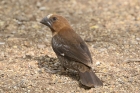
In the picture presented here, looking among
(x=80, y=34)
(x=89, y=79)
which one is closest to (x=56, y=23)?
(x=89, y=79)

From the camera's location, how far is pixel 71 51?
671 centimetres

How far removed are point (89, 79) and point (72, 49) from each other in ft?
2.25

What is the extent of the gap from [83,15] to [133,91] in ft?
14.8

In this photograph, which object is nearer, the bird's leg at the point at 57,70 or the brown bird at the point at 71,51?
the brown bird at the point at 71,51

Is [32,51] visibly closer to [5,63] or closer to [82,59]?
[5,63]

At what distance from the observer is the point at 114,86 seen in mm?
6535

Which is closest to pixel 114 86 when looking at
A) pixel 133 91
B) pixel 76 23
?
pixel 133 91

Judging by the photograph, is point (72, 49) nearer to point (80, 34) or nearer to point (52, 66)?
point (52, 66)

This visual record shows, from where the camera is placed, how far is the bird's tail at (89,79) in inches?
248

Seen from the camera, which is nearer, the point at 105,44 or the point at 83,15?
the point at 105,44

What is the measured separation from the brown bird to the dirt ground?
0.20 meters

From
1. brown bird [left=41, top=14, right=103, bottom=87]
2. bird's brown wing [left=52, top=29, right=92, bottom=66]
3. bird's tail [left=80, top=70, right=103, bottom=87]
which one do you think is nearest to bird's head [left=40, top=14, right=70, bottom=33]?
brown bird [left=41, top=14, right=103, bottom=87]

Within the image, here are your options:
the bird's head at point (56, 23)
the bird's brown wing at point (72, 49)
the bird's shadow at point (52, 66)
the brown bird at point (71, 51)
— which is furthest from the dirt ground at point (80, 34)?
the bird's head at point (56, 23)

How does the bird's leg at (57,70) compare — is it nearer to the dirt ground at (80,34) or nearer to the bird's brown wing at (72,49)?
the dirt ground at (80,34)
